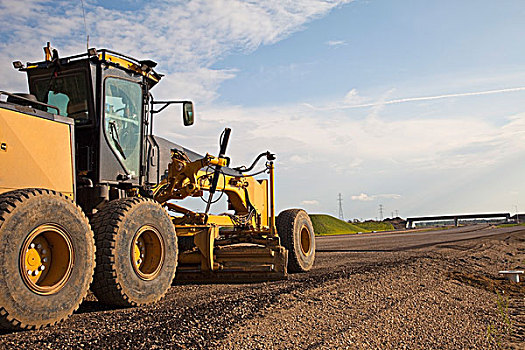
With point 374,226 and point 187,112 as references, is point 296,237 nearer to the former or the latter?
point 187,112

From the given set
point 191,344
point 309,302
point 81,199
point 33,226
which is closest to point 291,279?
point 309,302

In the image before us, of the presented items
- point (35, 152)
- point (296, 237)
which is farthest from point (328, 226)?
point (35, 152)

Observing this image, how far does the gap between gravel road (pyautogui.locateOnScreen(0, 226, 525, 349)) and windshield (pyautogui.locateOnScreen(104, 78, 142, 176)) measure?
78.9 inches

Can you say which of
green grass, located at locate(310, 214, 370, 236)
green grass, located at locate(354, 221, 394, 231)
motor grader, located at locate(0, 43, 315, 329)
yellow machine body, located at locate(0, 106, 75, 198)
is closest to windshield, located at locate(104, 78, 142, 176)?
motor grader, located at locate(0, 43, 315, 329)

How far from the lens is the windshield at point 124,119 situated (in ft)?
22.1

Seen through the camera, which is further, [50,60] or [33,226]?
[50,60]

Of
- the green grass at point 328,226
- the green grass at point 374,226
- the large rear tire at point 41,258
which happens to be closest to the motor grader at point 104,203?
the large rear tire at point 41,258

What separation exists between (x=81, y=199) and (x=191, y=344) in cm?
303

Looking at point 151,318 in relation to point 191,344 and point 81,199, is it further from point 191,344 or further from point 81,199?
point 81,199

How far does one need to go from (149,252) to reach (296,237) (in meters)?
4.01

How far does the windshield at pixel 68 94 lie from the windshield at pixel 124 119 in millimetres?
280

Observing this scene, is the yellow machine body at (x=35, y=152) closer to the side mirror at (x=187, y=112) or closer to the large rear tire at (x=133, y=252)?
the large rear tire at (x=133, y=252)

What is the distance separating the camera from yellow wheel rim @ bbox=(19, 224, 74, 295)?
15.1 ft

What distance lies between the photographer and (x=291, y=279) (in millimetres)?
8391
